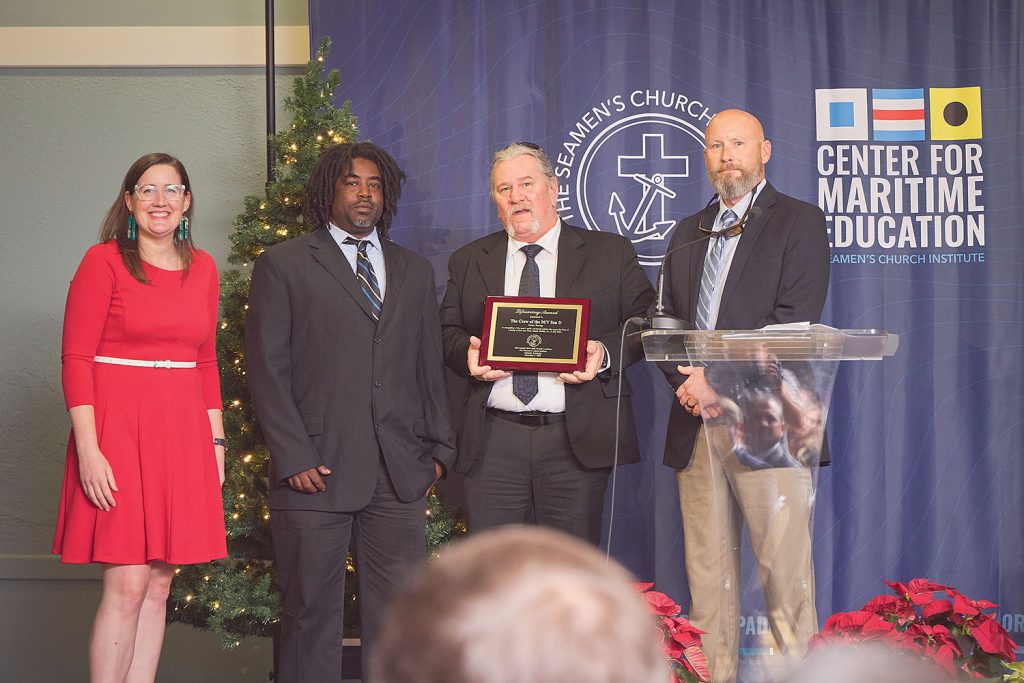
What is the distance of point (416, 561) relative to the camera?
137 inches

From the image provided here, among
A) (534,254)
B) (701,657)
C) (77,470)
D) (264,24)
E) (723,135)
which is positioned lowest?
(701,657)

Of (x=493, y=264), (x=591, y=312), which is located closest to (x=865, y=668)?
(x=591, y=312)

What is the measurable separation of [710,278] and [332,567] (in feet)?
5.17

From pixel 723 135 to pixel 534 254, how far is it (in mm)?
791

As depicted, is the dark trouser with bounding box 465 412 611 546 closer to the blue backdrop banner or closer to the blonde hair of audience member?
the blue backdrop banner

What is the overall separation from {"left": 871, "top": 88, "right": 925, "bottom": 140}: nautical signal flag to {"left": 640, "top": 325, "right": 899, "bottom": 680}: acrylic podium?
92.4 inches

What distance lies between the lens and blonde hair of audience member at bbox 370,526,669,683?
2.03ft

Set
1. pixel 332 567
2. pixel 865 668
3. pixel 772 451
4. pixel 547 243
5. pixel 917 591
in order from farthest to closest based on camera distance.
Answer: pixel 547 243
pixel 332 567
pixel 917 591
pixel 772 451
pixel 865 668

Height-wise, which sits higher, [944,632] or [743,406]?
[743,406]

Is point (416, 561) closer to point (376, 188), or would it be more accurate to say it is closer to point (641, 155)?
point (376, 188)

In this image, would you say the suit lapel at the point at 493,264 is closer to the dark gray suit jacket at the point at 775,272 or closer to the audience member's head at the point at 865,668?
the dark gray suit jacket at the point at 775,272

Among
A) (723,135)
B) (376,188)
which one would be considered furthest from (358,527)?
(723,135)

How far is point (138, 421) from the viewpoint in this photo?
3.21 m

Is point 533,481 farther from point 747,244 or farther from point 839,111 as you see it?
point 839,111
